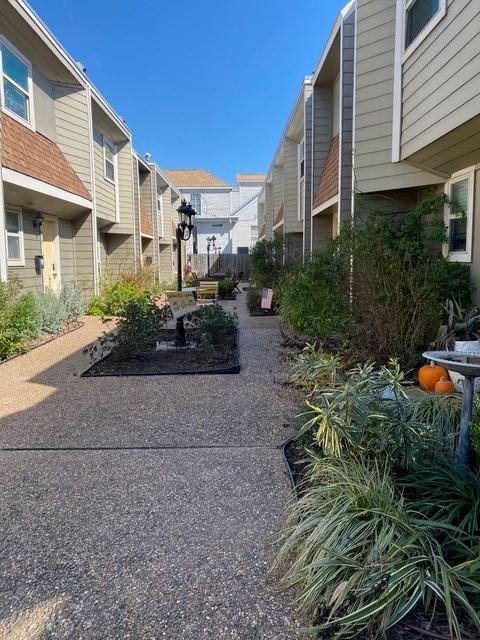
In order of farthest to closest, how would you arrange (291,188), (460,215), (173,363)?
(291,188) < (173,363) < (460,215)

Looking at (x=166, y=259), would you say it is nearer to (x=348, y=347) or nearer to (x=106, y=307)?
(x=106, y=307)

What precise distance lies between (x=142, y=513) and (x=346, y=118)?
754cm

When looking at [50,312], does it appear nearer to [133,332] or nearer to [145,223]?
[133,332]

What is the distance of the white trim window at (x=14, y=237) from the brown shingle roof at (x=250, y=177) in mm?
32080

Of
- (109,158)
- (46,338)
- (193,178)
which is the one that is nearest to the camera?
(46,338)

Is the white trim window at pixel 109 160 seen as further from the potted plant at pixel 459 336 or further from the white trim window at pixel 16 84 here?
the potted plant at pixel 459 336

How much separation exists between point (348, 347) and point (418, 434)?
3182 millimetres

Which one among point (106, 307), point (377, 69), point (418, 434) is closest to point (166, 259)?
point (106, 307)

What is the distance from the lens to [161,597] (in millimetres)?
2168

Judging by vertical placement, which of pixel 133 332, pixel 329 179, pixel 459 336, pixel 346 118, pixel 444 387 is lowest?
pixel 444 387

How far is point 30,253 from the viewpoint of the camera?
412 inches

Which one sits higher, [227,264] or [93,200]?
[93,200]

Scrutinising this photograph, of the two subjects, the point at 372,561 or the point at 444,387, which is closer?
the point at 372,561

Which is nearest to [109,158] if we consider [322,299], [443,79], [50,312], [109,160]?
[109,160]
